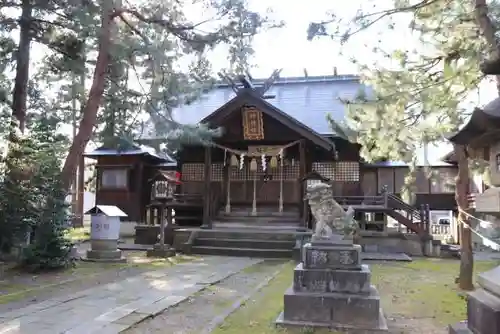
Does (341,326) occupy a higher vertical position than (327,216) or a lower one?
lower

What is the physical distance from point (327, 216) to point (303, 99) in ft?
54.3

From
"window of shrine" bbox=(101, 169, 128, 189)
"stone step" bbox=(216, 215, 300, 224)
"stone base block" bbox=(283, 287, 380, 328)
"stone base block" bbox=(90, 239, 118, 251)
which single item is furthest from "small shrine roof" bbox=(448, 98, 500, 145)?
"window of shrine" bbox=(101, 169, 128, 189)

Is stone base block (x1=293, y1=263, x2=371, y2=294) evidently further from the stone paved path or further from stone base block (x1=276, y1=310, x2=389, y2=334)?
the stone paved path

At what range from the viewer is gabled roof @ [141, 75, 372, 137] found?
20.6 meters

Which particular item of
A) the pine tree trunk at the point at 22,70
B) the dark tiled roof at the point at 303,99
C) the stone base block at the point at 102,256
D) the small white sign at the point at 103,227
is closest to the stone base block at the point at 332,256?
the stone base block at the point at 102,256

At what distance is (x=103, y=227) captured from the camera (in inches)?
479

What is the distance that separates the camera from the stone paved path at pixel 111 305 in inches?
217

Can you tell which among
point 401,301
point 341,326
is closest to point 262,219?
point 401,301

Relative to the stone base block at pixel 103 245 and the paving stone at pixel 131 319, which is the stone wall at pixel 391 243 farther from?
the paving stone at pixel 131 319

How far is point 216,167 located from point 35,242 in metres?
10.1

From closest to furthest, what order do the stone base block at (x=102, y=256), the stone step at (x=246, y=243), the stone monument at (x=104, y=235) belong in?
the stone base block at (x=102, y=256)
the stone monument at (x=104, y=235)
the stone step at (x=246, y=243)

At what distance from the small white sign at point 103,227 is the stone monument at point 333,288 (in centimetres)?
743

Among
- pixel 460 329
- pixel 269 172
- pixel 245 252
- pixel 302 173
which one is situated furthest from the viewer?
pixel 269 172

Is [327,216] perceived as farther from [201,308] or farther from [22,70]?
[22,70]
